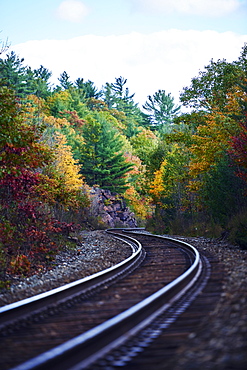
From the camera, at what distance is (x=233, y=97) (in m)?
28.6

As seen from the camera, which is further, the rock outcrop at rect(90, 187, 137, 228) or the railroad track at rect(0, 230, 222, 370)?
the rock outcrop at rect(90, 187, 137, 228)

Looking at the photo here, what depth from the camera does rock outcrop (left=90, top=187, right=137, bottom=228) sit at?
179 ft

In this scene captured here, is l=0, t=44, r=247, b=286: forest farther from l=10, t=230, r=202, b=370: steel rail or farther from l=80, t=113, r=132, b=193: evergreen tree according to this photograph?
l=10, t=230, r=202, b=370: steel rail

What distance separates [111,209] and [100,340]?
5567 cm

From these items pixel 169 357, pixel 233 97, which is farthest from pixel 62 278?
pixel 233 97

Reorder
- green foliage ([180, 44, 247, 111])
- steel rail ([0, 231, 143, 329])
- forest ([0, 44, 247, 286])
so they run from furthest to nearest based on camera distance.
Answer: green foliage ([180, 44, 247, 111]) < forest ([0, 44, 247, 286]) < steel rail ([0, 231, 143, 329])

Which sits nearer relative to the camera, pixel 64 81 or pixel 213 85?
pixel 213 85

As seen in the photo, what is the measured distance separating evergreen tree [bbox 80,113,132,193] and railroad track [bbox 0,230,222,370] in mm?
53151

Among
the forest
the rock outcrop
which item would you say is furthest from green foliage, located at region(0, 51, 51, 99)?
the rock outcrop

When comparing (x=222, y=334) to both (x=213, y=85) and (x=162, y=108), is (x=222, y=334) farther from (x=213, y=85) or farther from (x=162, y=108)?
(x=162, y=108)

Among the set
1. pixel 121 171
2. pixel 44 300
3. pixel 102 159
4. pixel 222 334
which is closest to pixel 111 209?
pixel 121 171

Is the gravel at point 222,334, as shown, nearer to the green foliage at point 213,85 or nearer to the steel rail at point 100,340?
the steel rail at point 100,340

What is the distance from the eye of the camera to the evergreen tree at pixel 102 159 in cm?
6184

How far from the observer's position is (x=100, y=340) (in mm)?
4137
